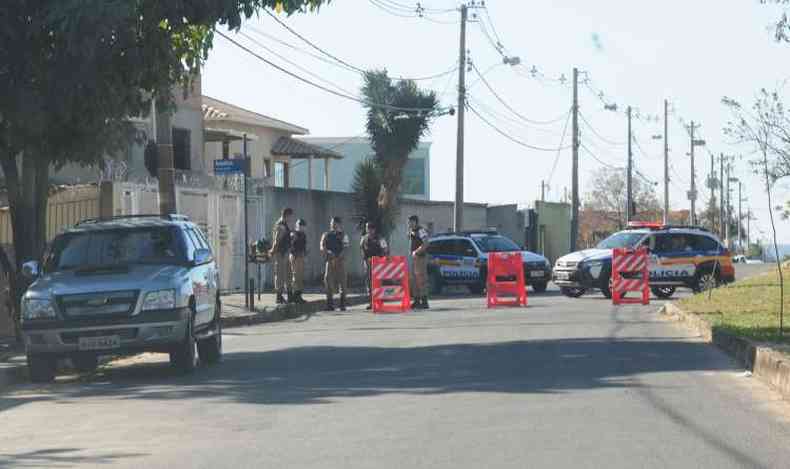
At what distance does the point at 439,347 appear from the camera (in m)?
17.2

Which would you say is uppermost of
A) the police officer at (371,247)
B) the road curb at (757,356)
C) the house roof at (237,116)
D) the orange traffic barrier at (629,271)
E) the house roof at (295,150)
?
the house roof at (237,116)

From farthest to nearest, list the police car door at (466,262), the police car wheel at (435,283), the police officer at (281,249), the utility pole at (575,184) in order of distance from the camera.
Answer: the utility pole at (575,184)
the police car wheel at (435,283)
the police car door at (466,262)
the police officer at (281,249)

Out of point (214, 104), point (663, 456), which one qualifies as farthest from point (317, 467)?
point (214, 104)

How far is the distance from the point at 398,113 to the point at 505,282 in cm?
2107

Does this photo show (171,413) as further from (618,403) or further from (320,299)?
(320,299)

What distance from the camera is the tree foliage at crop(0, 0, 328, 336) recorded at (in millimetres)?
15797

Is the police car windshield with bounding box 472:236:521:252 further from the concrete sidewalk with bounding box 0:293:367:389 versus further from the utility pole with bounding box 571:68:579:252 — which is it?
the utility pole with bounding box 571:68:579:252

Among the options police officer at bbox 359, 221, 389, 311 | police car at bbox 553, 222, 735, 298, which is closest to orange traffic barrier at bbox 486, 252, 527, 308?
police officer at bbox 359, 221, 389, 311

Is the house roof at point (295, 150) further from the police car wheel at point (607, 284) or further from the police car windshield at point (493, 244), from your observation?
the police car wheel at point (607, 284)

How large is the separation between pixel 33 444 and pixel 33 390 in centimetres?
445

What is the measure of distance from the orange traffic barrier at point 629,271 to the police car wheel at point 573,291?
2.57 metres

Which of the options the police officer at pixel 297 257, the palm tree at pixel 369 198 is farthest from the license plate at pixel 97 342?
the palm tree at pixel 369 198

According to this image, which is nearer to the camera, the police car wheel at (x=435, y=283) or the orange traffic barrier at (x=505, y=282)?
the orange traffic barrier at (x=505, y=282)

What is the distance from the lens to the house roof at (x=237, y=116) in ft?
147
